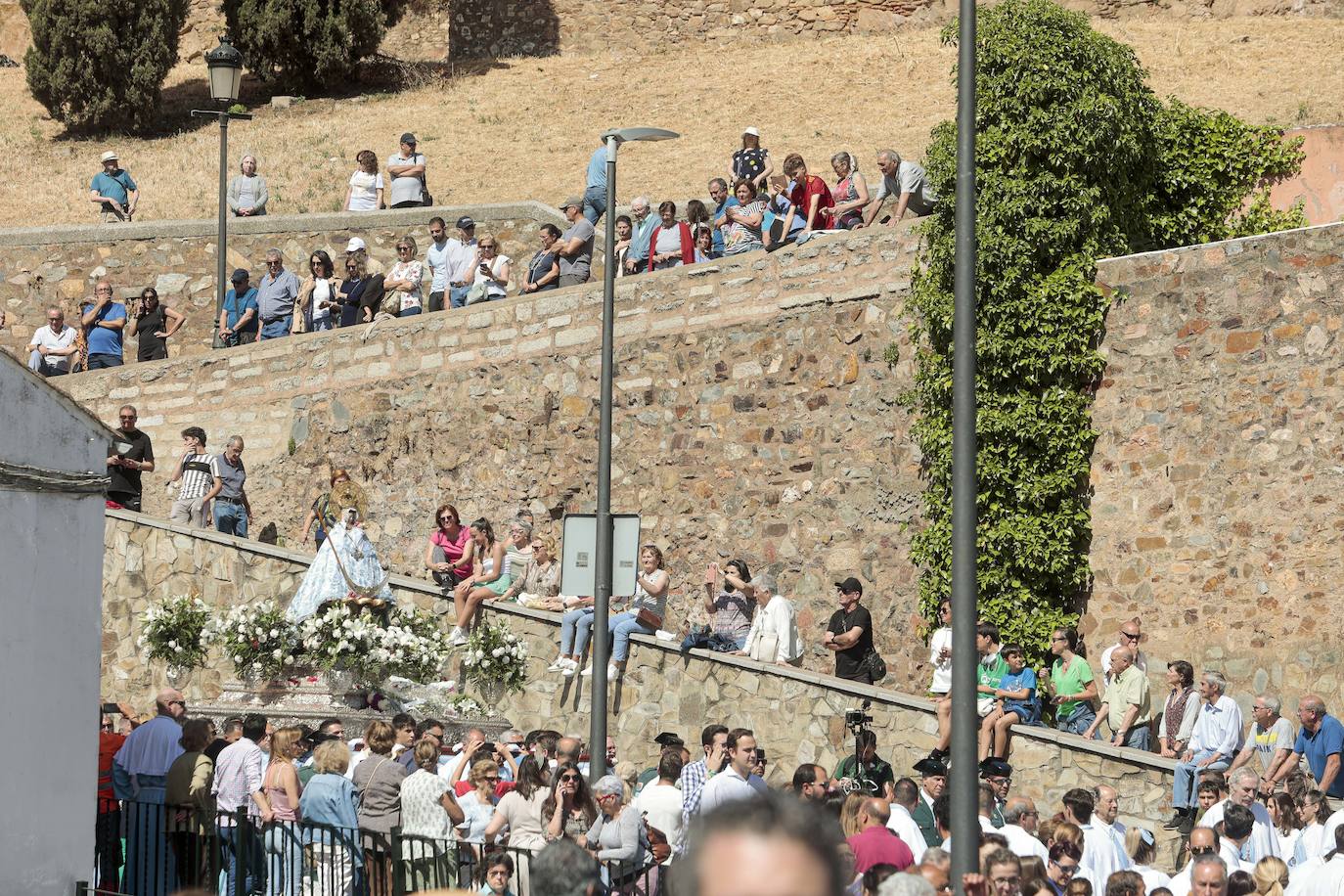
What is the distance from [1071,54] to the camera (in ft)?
59.5

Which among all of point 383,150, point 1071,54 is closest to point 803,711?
point 1071,54

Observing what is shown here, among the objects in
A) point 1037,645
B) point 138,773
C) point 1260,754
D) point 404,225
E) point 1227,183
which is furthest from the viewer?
point 404,225

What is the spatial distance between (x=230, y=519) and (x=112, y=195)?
29.6 feet

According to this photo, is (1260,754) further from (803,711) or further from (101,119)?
(101,119)

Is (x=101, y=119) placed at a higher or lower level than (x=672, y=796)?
higher

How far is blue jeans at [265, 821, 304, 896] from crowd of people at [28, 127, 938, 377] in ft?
31.6

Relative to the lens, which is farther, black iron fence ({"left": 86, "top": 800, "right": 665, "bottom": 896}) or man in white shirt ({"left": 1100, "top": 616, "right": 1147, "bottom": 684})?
man in white shirt ({"left": 1100, "top": 616, "right": 1147, "bottom": 684})

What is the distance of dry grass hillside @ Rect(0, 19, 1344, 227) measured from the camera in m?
29.2

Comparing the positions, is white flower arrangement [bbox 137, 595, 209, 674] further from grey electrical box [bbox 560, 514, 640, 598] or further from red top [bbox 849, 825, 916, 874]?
red top [bbox 849, 825, 916, 874]

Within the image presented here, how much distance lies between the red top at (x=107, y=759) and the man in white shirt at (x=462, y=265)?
27.7 ft

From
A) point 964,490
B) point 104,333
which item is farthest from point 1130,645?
point 104,333

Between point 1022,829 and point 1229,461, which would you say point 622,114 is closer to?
point 1229,461

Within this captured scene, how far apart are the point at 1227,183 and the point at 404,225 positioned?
1084cm

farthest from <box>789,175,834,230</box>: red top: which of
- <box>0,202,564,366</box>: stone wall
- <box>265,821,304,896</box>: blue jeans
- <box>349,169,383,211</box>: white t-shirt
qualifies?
<box>265,821,304,896</box>: blue jeans
